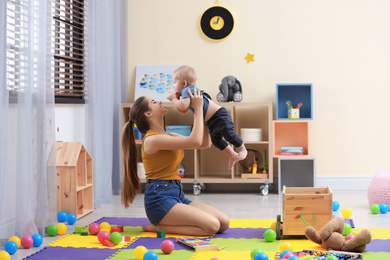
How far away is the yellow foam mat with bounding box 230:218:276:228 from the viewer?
10.8 feet

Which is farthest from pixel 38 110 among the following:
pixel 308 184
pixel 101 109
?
pixel 308 184

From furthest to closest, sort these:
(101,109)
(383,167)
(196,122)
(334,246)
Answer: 1. (383,167)
2. (101,109)
3. (196,122)
4. (334,246)

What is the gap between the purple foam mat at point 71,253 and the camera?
2.54 m

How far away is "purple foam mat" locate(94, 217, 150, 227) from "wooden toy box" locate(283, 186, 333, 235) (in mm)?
1019

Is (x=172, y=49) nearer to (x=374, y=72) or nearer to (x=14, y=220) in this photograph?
(x=374, y=72)

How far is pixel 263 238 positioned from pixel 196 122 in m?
0.75

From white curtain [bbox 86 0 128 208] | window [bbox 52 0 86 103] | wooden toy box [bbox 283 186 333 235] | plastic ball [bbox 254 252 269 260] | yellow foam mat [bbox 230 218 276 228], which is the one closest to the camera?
plastic ball [bbox 254 252 269 260]

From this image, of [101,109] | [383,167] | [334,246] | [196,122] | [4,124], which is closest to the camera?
[334,246]

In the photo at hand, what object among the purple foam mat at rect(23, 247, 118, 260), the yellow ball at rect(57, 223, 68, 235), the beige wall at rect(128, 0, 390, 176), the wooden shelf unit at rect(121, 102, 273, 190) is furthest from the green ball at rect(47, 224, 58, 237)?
the beige wall at rect(128, 0, 390, 176)

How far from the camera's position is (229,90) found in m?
4.94

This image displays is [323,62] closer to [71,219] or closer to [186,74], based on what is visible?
[186,74]

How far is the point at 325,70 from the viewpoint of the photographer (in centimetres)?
516

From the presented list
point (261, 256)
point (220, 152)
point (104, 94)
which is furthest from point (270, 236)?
point (220, 152)

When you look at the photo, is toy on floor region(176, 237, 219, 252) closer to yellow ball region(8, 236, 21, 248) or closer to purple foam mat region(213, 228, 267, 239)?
purple foam mat region(213, 228, 267, 239)
